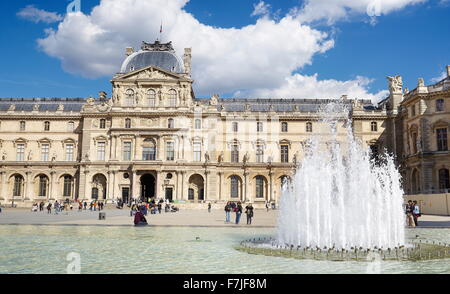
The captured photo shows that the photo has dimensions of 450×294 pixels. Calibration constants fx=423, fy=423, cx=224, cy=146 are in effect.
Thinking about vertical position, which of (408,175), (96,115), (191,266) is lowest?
(191,266)

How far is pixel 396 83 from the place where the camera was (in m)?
60.5

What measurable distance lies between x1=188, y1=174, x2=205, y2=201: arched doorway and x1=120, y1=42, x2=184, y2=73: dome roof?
52.5ft

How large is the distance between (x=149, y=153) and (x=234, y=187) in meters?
13.3

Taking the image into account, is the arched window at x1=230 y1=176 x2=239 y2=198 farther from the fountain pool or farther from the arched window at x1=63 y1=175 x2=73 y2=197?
the fountain pool

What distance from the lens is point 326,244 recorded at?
16.2m

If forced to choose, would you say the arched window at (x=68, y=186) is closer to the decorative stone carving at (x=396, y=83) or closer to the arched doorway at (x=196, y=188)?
the arched doorway at (x=196, y=188)

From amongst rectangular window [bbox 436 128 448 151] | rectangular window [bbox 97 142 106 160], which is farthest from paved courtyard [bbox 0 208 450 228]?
rectangular window [bbox 97 142 106 160]

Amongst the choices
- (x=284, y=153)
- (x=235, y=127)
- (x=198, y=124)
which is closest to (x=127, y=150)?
(x=198, y=124)

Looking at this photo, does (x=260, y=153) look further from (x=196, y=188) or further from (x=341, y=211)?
(x=341, y=211)

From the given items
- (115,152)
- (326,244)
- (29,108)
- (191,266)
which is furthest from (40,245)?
(29,108)

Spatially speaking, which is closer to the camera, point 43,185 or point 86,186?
point 86,186

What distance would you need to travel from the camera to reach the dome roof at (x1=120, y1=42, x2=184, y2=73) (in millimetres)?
62281
